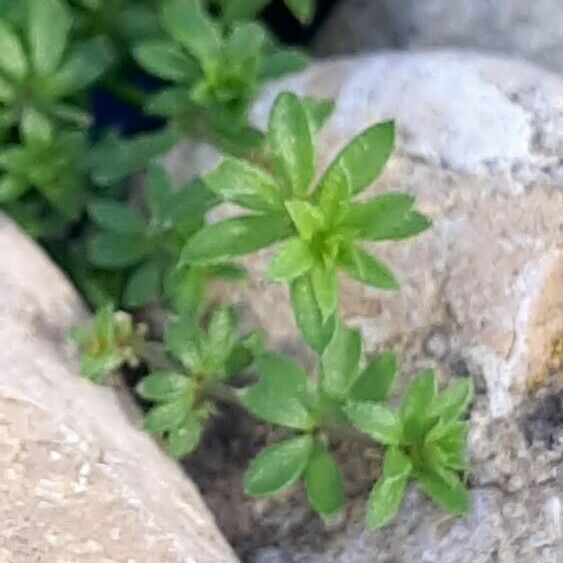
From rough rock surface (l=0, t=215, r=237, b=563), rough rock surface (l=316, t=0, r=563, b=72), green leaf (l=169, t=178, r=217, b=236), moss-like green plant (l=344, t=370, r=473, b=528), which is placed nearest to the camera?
rough rock surface (l=0, t=215, r=237, b=563)

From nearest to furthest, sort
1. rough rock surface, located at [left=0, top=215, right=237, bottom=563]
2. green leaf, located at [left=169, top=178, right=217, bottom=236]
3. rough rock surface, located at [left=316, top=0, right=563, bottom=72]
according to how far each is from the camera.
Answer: rough rock surface, located at [left=0, top=215, right=237, bottom=563], green leaf, located at [left=169, top=178, right=217, bottom=236], rough rock surface, located at [left=316, top=0, right=563, bottom=72]

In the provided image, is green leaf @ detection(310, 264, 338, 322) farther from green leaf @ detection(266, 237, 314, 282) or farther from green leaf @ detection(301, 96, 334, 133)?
green leaf @ detection(301, 96, 334, 133)

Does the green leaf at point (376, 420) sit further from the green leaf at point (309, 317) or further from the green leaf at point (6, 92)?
the green leaf at point (6, 92)

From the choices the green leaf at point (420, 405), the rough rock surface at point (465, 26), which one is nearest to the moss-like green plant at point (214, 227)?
the green leaf at point (420, 405)

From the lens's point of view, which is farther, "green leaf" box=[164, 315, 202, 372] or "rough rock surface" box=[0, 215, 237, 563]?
"green leaf" box=[164, 315, 202, 372]

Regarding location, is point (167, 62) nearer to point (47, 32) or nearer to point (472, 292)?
point (47, 32)

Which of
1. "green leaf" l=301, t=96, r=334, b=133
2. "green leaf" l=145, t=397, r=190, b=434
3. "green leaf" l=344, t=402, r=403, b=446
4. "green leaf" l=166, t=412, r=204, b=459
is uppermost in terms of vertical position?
"green leaf" l=301, t=96, r=334, b=133

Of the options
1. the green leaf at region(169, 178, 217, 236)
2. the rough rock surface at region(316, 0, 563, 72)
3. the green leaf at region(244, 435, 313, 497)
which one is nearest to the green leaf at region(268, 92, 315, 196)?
the green leaf at region(169, 178, 217, 236)

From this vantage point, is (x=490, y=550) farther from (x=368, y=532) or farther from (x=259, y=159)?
(x=259, y=159)
